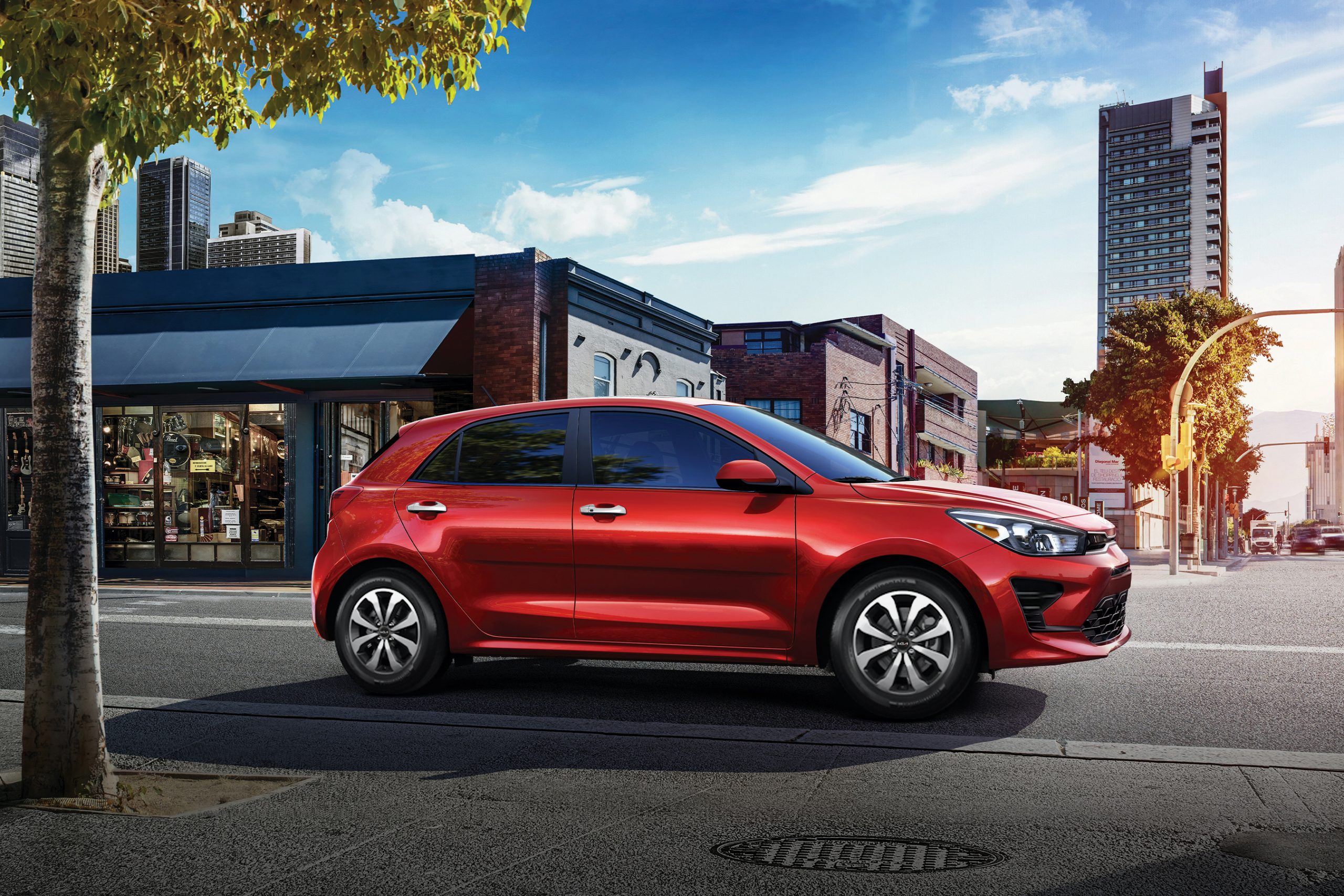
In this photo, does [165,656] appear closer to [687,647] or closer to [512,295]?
[687,647]

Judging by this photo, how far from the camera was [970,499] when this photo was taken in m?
6.08

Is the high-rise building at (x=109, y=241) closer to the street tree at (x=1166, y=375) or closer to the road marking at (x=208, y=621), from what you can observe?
the road marking at (x=208, y=621)

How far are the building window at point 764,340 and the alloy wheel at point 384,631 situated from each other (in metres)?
39.5

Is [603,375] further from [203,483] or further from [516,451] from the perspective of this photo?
[516,451]

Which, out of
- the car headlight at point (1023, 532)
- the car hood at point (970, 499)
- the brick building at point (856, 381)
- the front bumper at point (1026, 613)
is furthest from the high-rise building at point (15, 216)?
the front bumper at point (1026, 613)

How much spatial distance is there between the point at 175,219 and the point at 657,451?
30.5 metres

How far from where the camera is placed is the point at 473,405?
2094cm

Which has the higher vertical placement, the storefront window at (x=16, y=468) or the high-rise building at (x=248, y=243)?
the high-rise building at (x=248, y=243)

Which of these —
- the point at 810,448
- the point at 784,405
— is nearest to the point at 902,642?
the point at 810,448

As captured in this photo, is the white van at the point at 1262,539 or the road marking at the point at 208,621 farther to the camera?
the white van at the point at 1262,539

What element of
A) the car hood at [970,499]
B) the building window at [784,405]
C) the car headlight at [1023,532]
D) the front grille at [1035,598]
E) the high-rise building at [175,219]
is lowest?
the front grille at [1035,598]

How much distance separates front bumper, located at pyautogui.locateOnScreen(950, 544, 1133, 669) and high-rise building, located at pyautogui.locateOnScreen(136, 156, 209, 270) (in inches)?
1216

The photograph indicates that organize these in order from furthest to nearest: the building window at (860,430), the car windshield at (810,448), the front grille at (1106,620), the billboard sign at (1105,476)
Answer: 1. the billboard sign at (1105,476)
2. the building window at (860,430)
3. the car windshield at (810,448)
4. the front grille at (1106,620)

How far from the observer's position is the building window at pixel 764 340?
46156mm
